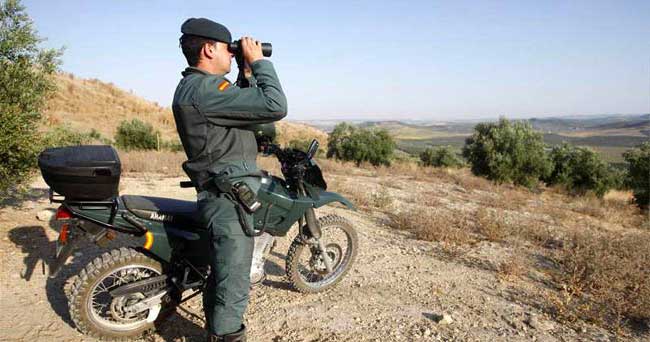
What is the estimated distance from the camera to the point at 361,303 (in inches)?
158

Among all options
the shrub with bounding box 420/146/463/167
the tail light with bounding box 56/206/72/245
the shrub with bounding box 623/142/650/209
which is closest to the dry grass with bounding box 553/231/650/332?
the tail light with bounding box 56/206/72/245

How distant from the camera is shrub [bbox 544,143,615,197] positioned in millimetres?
23703

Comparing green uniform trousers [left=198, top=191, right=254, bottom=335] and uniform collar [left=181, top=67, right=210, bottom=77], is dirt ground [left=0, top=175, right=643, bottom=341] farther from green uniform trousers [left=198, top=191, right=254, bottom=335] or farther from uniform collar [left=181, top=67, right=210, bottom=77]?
uniform collar [left=181, top=67, right=210, bottom=77]

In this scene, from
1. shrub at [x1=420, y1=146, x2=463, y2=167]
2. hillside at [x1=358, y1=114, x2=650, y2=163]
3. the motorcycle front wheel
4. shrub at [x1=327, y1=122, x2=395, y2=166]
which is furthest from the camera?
hillside at [x1=358, y1=114, x2=650, y2=163]

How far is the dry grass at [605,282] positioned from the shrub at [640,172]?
1561 cm

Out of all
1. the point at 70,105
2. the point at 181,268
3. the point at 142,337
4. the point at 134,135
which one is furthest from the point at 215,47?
the point at 70,105

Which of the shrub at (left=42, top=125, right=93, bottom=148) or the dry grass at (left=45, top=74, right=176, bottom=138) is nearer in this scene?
the shrub at (left=42, top=125, right=93, bottom=148)

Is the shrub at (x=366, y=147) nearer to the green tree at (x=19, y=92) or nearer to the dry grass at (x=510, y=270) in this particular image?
the dry grass at (x=510, y=270)

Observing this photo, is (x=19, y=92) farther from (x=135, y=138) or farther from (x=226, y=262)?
(x=135, y=138)

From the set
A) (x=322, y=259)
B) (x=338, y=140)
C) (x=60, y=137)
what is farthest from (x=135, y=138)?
(x=322, y=259)

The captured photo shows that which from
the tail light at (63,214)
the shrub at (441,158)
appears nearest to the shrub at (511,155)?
the shrub at (441,158)

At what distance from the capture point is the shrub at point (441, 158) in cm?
3431

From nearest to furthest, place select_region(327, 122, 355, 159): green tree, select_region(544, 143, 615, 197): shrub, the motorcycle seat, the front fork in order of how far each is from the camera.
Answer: the motorcycle seat, the front fork, select_region(544, 143, 615, 197): shrub, select_region(327, 122, 355, 159): green tree

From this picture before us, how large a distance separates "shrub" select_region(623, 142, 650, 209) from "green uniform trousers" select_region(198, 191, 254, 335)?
21398mm
